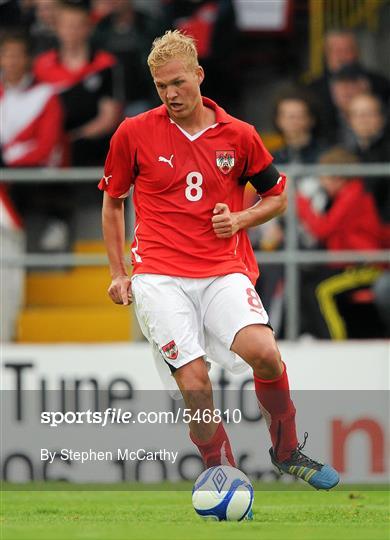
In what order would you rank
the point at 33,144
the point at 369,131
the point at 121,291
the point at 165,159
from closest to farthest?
the point at 165,159 < the point at 121,291 < the point at 369,131 < the point at 33,144

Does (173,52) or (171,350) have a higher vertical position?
(173,52)

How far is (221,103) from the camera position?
1293 centimetres

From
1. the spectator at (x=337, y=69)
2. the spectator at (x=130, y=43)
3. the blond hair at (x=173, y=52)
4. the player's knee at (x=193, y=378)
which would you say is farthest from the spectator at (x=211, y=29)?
the player's knee at (x=193, y=378)

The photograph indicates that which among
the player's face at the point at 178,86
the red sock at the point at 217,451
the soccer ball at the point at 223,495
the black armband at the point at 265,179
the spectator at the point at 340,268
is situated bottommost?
the soccer ball at the point at 223,495

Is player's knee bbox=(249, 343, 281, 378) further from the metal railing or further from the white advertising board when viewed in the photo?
the metal railing

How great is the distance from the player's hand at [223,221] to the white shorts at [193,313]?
0.24m

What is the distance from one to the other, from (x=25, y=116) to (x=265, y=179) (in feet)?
15.7

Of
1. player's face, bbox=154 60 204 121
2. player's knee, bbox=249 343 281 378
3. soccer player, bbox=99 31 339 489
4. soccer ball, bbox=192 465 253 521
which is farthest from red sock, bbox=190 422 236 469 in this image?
player's face, bbox=154 60 204 121

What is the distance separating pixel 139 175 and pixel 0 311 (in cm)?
409

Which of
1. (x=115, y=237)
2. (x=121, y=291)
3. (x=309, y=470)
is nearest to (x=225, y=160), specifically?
(x=115, y=237)

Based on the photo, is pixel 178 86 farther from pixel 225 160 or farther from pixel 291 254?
pixel 291 254

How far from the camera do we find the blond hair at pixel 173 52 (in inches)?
262

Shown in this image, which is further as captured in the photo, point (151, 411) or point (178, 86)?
point (151, 411)

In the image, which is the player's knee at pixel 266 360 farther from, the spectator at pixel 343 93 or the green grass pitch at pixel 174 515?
the spectator at pixel 343 93
